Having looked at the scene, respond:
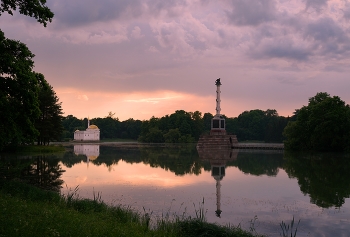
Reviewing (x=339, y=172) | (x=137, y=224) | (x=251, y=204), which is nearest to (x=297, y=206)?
(x=251, y=204)

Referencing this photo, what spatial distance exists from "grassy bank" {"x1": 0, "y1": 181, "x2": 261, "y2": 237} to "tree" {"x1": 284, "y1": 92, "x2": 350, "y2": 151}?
60866 mm

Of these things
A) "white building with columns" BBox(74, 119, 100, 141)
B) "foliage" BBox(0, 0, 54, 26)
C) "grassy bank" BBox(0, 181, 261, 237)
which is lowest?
"grassy bank" BBox(0, 181, 261, 237)

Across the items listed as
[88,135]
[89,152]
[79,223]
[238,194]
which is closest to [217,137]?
[89,152]

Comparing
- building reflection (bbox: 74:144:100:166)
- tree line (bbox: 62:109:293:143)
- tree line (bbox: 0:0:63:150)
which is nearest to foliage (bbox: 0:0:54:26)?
tree line (bbox: 0:0:63:150)

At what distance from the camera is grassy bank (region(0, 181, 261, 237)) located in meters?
10.4

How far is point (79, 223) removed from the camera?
11602mm

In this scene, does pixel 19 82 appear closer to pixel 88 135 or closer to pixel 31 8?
pixel 31 8

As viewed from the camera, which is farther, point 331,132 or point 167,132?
point 167,132

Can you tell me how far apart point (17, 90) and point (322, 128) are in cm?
6106

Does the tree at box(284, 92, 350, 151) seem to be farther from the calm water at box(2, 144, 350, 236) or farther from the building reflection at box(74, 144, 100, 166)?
the building reflection at box(74, 144, 100, 166)

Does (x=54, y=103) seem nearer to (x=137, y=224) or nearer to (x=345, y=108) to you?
(x=345, y=108)

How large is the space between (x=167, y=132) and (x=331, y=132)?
86.1 m

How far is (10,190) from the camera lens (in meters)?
17.4

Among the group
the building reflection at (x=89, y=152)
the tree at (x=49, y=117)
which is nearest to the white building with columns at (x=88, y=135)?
the building reflection at (x=89, y=152)
